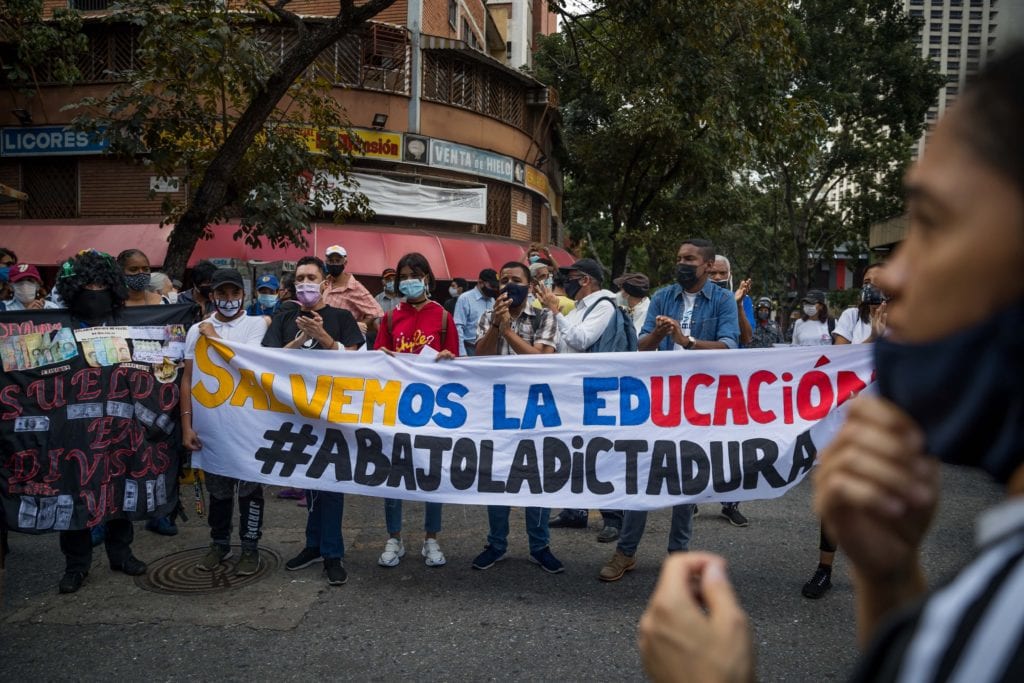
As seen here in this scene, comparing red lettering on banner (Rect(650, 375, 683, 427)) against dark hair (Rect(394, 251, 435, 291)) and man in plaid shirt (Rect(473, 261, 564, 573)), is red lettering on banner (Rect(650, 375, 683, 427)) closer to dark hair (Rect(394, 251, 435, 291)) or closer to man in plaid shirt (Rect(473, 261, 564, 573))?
man in plaid shirt (Rect(473, 261, 564, 573))

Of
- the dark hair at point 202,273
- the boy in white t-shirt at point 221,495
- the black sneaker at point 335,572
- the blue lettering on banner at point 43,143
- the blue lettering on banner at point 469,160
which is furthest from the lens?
the blue lettering on banner at point 469,160

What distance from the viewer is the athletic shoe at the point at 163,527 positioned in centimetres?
595

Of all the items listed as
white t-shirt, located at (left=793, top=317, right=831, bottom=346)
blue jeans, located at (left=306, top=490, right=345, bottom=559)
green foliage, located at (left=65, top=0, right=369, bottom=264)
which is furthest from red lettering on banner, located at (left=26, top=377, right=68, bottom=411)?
white t-shirt, located at (left=793, top=317, right=831, bottom=346)

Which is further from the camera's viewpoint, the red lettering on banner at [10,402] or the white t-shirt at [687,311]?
the white t-shirt at [687,311]

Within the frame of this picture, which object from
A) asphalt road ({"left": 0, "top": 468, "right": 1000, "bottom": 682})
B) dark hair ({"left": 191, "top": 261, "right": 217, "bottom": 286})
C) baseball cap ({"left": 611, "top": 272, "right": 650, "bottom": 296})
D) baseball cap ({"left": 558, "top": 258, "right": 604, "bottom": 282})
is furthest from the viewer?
dark hair ({"left": 191, "top": 261, "right": 217, "bottom": 286})

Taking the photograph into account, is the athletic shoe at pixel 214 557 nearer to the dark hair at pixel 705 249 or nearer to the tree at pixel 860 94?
the dark hair at pixel 705 249

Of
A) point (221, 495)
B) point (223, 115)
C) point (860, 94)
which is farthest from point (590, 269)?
point (860, 94)

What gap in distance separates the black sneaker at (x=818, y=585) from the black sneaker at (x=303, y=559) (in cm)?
303

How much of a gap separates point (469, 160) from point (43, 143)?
9.26m

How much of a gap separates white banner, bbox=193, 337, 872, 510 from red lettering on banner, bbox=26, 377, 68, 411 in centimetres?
83

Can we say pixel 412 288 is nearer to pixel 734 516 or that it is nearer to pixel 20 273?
pixel 734 516

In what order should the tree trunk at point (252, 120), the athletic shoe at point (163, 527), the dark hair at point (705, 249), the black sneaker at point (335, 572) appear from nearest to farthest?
the black sneaker at point (335, 572)
the dark hair at point (705, 249)
the athletic shoe at point (163, 527)
the tree trunk at point (252, 120)

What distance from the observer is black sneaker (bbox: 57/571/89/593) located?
188 inches

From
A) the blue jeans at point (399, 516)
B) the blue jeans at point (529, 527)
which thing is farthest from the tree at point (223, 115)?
the blue jeans at point (529, 527)
